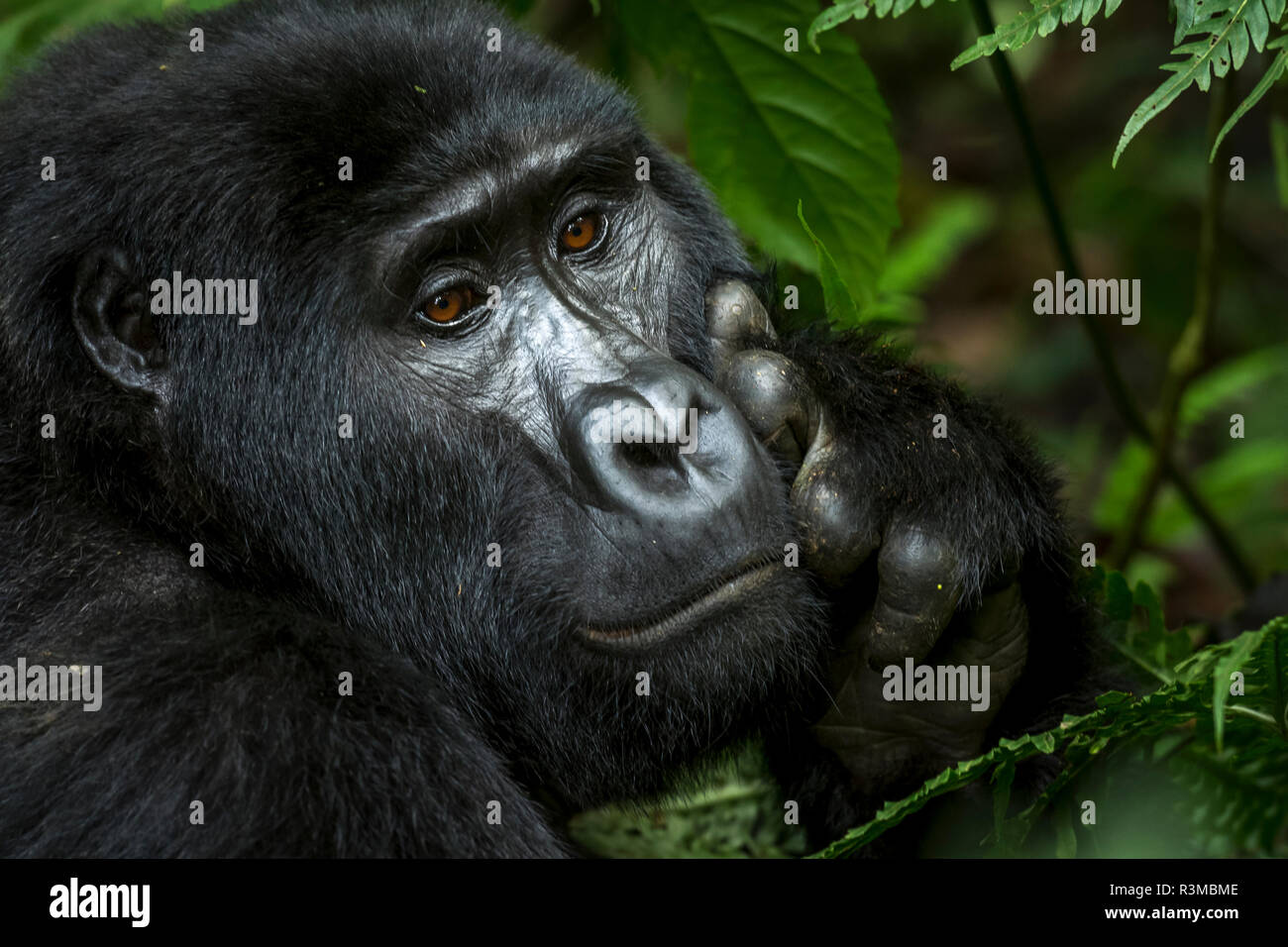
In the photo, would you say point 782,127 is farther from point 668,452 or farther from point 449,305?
point 668,452

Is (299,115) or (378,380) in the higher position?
(299,115)

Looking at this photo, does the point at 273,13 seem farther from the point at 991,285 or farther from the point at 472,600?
the point at 991,285

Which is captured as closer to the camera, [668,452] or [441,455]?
[668,452]

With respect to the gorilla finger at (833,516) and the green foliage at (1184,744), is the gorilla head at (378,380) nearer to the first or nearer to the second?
the gorilla finger at (833,516)

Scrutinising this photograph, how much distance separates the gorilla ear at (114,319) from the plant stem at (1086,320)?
2.21m

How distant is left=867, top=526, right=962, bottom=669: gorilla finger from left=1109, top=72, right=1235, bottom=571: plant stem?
2000 mm

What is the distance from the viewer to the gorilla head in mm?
2650

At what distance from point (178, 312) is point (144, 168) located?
28 cm

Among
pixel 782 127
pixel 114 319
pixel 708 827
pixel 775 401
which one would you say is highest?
pixel 782 127

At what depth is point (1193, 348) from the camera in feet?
14.4

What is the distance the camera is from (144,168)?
8.85ft

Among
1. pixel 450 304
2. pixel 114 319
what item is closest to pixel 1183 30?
pixel 450 304

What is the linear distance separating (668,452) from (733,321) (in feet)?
1.81
